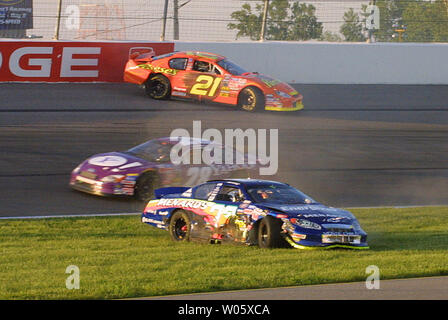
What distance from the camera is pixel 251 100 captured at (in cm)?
2175

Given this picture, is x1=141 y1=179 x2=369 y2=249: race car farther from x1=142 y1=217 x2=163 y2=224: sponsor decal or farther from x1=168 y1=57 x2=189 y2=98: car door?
x1=168 y1=57 x2=189 y2=98: car door

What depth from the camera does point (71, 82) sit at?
23.4 m

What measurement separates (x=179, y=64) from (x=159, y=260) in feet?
43.0

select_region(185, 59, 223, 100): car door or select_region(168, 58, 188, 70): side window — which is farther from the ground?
select_region(168, 58, 188, 70): side window

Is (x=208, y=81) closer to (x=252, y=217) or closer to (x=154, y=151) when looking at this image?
(x=154, y=151)

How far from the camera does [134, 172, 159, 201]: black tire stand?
13.7 metres

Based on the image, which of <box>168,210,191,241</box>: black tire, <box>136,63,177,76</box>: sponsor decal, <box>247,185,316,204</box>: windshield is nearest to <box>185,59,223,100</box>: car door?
<box>136,63,177,76</box>: sponsor decal

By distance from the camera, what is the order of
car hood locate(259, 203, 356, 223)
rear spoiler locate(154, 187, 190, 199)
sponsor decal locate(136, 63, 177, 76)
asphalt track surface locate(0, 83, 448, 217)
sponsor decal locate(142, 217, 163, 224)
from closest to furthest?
car hood locate(259, 203, 356, 223) → sponsor decal locate(142, 217, 163, 224) → rear spoiler locate(154, 187, 190, 199) → asphalt track surface locate(0, 83, 448, 217) → sponsor decal locate(136, 63, 177, 76)

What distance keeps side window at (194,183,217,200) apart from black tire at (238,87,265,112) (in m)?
10.3

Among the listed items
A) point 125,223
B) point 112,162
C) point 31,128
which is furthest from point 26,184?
point 31,128

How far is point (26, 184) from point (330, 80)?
13.9 m

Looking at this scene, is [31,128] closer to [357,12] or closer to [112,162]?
[112,162]

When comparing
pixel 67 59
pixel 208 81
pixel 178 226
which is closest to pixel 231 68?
pixel 208 81

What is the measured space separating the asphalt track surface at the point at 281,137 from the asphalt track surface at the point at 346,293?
5.53 metres
